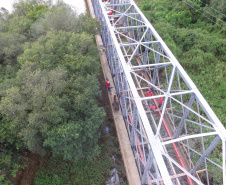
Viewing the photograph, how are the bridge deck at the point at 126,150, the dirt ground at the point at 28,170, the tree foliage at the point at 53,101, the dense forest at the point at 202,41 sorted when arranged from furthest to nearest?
the dense forest at the point at 202,41
the dirt ground at the point at 28,170
the bridge deck at the point at 126,150
the tree foliage at the point at 53,101

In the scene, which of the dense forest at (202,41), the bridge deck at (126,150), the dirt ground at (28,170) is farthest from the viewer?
the dense forest at (202,41)

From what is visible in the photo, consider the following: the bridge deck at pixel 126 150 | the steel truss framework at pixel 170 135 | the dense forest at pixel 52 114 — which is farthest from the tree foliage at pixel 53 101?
the steel truss framework at pixel 170 135

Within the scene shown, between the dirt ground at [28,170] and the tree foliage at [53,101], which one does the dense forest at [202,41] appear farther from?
the dirt ground at [28,170]

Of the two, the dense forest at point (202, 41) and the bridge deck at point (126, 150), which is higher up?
the dense forest at point (202, 41)

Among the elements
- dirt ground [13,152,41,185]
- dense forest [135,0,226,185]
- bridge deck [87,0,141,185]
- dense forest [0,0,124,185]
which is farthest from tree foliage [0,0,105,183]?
dense forest [135,0,226,185]

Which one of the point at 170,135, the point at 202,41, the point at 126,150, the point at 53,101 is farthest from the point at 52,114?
the point at 202,41

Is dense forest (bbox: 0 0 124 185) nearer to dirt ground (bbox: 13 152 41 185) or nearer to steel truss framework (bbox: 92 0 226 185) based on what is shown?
dirt ground (bbox: 13 152 41 185)
